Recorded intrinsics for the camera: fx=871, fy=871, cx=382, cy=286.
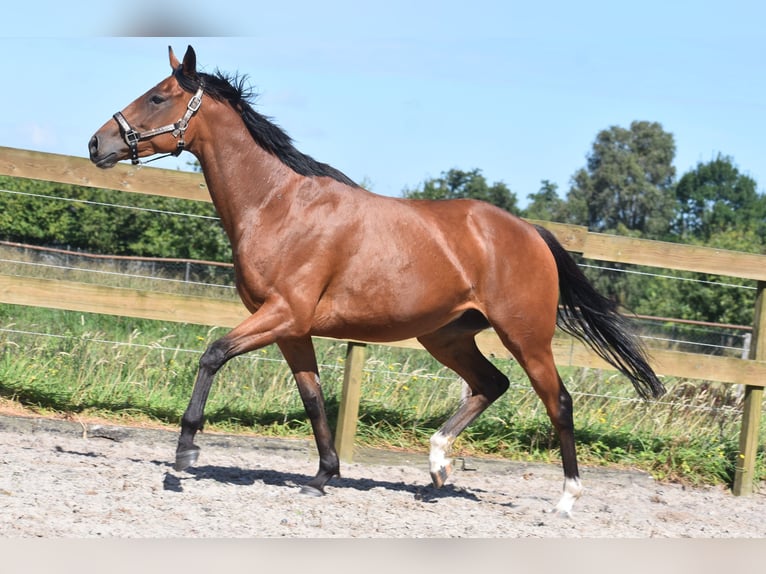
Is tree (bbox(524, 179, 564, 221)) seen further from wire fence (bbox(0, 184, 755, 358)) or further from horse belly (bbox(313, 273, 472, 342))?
horse belly (bbox(313, 273, 472, 342))

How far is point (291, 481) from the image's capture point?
5.44 meters

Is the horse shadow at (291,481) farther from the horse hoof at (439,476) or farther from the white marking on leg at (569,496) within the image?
the white marking on leg at (569,496)

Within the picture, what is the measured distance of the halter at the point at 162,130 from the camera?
4.92 m

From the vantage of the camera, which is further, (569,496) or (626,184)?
(626,184)

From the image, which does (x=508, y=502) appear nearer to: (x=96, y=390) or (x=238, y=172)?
(x=238, y=172)

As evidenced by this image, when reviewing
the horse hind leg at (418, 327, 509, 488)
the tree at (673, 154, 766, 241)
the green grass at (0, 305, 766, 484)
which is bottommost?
the green grass at (0, 305, 766, 484)

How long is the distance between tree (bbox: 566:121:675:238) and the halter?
114ft

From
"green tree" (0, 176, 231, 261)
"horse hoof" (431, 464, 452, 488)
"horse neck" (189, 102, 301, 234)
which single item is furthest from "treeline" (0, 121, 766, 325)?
"horse hoof" (431, 464, 452, 488)

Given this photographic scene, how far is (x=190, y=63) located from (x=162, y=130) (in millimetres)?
423

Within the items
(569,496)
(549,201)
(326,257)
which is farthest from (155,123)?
(549,201)

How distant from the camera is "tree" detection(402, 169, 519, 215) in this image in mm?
24502

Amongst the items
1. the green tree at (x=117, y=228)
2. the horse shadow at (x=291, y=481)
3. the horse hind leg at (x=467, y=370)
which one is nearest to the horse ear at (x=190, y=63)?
the horse hind leg at (x=467, y=370)

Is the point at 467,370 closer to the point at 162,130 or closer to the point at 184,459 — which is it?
the point at 184,459

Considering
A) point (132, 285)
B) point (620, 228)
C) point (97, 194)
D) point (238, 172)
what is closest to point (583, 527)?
point (238, 172)
